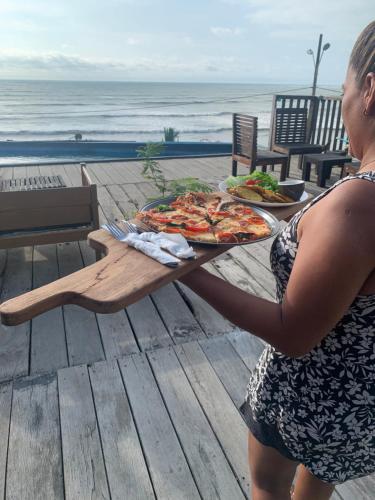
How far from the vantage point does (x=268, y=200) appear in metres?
1.55

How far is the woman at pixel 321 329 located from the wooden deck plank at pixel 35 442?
99 cm

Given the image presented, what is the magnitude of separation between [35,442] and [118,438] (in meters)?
0.41

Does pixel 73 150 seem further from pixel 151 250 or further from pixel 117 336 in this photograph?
pixel 151 250

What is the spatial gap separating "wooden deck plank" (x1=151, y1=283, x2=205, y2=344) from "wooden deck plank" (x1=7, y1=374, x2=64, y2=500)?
90cm

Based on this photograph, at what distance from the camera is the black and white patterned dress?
88cm

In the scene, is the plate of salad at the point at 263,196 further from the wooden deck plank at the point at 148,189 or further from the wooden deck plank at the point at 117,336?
the wooden deck plank at the point at 148,189

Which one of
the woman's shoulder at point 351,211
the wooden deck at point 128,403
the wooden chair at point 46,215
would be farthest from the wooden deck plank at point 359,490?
the wooden chair at point 46,215

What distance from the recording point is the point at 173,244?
934mm

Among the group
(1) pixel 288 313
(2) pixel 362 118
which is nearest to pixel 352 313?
(1) pixel 288 313

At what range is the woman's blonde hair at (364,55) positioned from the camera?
28.9 inches

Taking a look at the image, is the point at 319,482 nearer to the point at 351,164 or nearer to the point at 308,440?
the point at 308,440

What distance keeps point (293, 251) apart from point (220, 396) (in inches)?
61.8

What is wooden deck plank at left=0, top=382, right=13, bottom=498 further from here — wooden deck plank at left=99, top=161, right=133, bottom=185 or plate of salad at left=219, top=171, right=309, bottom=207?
wooden deck plank at left=99, top=161, right=133, bottom=185

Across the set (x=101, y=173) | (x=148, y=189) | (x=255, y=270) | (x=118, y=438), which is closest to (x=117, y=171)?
(x=101, y=173)
